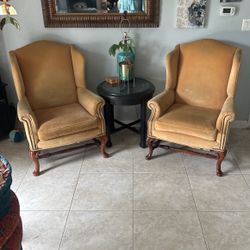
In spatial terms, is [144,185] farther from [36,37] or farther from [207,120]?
[36,37]

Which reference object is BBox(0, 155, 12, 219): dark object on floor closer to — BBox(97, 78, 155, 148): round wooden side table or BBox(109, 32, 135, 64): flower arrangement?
BBox(97, 78, 155, 148): round wooden side table

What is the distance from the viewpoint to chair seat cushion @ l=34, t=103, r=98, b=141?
2.15 meters

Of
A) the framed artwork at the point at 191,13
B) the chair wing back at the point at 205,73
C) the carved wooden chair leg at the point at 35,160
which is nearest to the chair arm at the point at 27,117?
the carved wooden chair leg at the point at 35,160

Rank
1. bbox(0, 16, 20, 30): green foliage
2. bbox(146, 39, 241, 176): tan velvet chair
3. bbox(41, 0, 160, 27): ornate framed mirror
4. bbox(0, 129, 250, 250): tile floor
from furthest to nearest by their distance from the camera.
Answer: bbox(41, 0, 160, 27): ornate framed mirror
bbox(0, 16, 20, 30): green foliage
bbox(146, 39, 241, 176): tan velvet chair
bbox(0, 129, 250, 250): tile floor

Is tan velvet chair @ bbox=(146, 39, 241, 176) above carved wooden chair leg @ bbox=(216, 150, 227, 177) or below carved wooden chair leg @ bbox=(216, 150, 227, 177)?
above

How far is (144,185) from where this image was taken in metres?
2.14

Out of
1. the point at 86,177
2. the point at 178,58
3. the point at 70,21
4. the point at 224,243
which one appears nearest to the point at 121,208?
the point at 86,177

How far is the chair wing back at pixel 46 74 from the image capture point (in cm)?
246

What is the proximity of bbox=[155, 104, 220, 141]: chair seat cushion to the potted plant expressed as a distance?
1.74 ft

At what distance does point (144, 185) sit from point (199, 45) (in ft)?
4.56

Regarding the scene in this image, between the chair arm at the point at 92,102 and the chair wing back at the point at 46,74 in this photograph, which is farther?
the chair wing back at the point at 46,74

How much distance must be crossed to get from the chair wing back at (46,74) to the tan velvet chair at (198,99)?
35.8 inches

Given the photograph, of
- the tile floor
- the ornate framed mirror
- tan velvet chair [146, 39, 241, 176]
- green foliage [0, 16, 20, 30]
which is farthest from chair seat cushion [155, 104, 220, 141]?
green foliage [0, 16, 20, 30]

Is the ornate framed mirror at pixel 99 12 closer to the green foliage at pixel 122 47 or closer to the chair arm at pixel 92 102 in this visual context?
the green foliage at pixel 122 47
